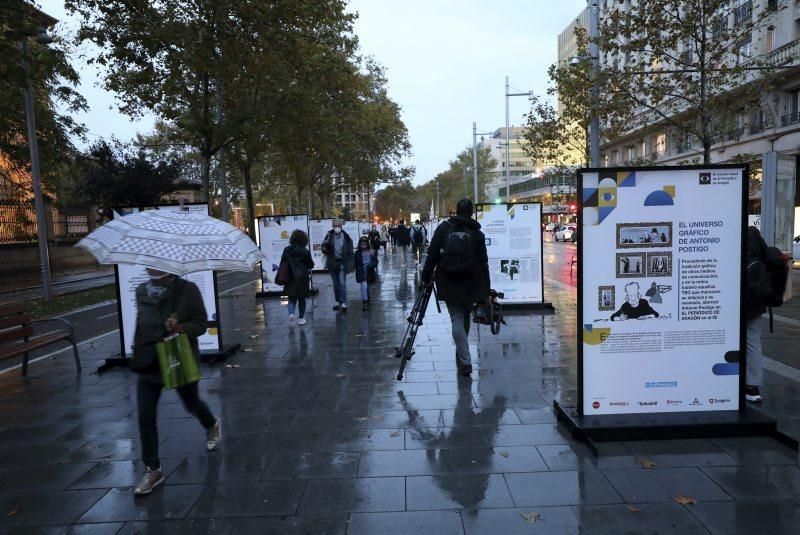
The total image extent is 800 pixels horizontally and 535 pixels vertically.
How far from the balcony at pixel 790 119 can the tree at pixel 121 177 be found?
32.0 meters

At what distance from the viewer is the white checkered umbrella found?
3580 millimetres

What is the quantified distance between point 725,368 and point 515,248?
20.7 ft

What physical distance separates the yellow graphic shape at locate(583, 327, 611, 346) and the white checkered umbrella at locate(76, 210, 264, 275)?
8.76ft

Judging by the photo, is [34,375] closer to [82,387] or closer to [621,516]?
[82,387]

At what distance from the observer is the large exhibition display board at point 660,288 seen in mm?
4156

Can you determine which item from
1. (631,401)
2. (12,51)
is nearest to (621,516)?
(631,401)

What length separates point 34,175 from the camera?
50.7 feet

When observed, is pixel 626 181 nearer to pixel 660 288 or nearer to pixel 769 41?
pixel 660 288

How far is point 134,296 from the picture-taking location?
7.18 m

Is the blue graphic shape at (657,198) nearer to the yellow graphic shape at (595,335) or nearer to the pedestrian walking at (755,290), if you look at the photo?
the yellow graphic shape at (595,335)

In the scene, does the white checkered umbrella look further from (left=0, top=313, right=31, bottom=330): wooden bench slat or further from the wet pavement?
(left=0, top=313, right=31, bottom=330): wooden bench slat

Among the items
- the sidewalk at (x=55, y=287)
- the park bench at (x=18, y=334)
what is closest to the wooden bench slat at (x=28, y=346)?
the park bench at (x=18, y=334)

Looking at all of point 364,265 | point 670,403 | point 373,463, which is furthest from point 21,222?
point 670,403

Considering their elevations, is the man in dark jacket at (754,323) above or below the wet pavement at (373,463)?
above
